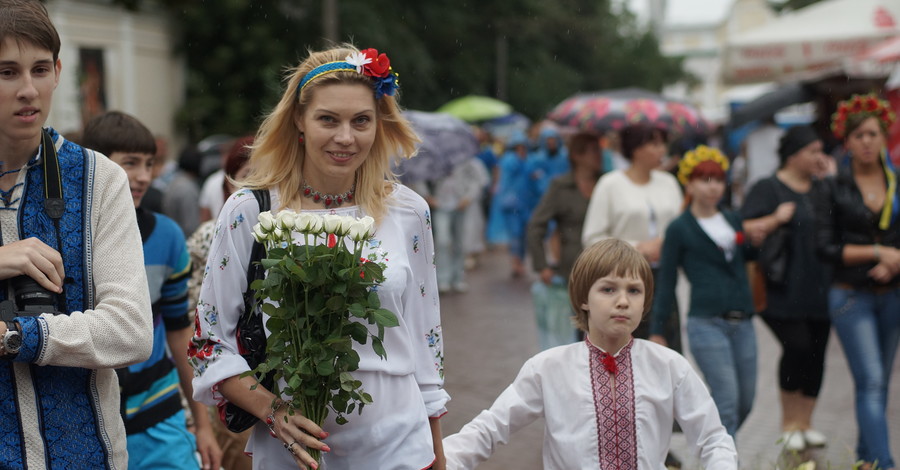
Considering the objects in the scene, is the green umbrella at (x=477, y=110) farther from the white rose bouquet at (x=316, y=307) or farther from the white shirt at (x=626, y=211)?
the white rose bouquet at (x=316, y=307)

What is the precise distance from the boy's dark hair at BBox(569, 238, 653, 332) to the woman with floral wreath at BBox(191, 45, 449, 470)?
613mm

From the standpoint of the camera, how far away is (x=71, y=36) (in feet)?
75.7

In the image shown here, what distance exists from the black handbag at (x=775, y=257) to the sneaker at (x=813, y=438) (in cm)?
101

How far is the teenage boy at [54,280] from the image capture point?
2428 mm

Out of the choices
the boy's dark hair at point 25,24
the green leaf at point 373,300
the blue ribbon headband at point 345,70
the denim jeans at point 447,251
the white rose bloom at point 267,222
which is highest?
the boy's dark hair at point 25,24

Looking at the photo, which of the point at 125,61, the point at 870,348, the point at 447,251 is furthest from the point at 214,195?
the point at 125,61

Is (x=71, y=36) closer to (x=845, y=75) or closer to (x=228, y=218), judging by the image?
(x=845, y=75)

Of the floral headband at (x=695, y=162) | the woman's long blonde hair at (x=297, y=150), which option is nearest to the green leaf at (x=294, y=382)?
the woman's long blonde hair at (x=297, y=150)

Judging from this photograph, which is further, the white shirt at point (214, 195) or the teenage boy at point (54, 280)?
the white shirt at point (214, 195)

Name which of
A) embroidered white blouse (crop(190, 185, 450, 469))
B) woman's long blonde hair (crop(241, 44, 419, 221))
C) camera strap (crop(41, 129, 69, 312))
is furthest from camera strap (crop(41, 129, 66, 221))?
woman's long blonde hair (crop(241, 44, 419, 221))

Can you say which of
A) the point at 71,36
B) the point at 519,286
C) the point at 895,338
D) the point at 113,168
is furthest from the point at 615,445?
the point at 71,36

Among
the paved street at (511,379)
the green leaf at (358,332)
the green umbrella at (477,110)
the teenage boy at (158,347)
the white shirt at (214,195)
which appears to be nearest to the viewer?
Result: the green leaf at (358,332)

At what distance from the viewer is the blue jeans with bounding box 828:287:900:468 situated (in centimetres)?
604

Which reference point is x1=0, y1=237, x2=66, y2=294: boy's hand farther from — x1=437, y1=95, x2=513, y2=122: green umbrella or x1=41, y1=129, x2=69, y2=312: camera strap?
x1=437, y1=95, x2=513, y2=122: green umbrella
